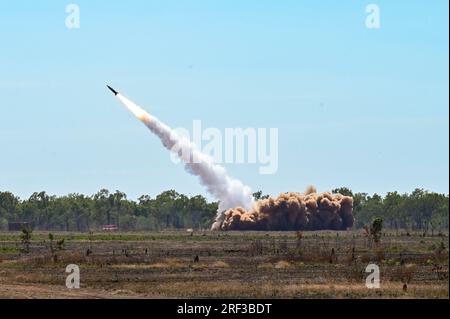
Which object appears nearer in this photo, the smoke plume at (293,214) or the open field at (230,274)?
the open field at (230,274)

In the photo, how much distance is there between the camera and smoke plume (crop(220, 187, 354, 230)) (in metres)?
164

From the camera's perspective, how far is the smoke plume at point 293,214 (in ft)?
538

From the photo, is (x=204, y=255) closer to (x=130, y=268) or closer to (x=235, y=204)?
(x=130, y=268)

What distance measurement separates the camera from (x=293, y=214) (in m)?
165

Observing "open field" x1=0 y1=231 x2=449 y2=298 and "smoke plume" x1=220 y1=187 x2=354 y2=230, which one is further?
"smoke plume" x1=220 y1=187 x2=354 y2=230

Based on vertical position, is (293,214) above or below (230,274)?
above

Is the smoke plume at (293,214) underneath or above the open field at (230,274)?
above

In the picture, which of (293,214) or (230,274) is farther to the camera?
(293,214)

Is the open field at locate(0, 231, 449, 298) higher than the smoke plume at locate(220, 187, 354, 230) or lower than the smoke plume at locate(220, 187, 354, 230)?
lower

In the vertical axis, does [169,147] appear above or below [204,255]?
above
